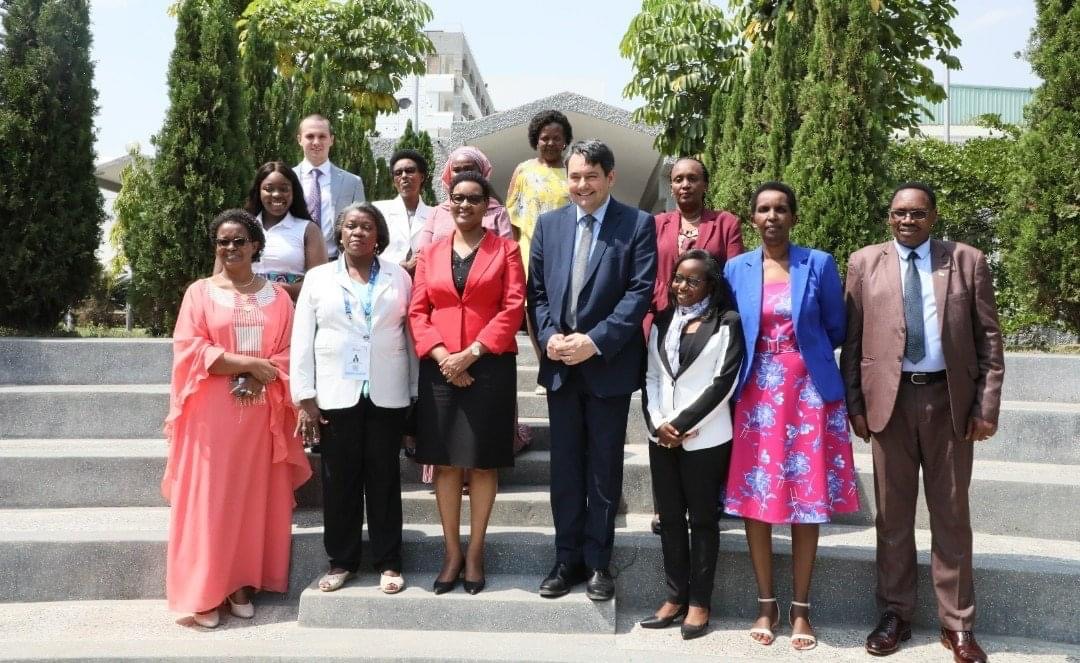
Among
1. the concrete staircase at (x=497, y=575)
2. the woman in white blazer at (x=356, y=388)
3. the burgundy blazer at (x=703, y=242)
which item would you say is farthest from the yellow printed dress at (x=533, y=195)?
the concrete staircase at (x=497, y=575)

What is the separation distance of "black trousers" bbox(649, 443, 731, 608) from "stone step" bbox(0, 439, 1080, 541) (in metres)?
1.01

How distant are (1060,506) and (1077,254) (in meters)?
2.67

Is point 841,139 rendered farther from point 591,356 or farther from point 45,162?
point 45,162

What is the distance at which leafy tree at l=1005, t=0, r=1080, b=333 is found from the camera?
6.25 meters

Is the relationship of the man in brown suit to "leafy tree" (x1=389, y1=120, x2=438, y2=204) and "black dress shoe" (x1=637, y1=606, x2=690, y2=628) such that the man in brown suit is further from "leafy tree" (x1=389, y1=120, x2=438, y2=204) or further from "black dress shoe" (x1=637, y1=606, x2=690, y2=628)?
"leafy tree" (x1=389, y1=120, x2=438, y2=204)

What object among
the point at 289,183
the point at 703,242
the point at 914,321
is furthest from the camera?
the point at 289,183

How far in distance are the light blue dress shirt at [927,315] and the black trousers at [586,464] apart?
1335mm

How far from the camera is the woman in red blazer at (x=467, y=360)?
3.77 m

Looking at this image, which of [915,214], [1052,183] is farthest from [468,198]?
[1052,183]

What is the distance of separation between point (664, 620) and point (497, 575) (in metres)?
0.90

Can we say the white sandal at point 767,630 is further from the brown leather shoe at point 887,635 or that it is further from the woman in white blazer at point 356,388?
the woman in white blazer at point 356,388

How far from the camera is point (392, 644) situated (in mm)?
3611

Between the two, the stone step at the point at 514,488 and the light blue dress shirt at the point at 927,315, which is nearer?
the light blue dress shirt at the point at 927,315

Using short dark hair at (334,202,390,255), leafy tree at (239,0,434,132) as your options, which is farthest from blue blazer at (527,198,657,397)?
leafy tree at (239,0,434,132)
